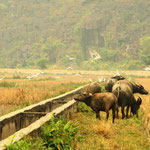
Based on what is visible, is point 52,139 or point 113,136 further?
point 113,136

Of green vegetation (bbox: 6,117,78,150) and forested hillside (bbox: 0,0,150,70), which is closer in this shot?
green vegetation (bbox: 6,117,78,150)

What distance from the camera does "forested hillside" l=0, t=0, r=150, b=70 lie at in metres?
71.8

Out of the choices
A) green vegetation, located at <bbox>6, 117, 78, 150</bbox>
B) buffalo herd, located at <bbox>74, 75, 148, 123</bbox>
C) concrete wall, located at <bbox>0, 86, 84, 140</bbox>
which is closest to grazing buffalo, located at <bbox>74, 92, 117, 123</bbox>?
buffalo herd, located at <bbox>74, 75, 148, 123</bbox>

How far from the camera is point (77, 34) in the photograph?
7925 cm

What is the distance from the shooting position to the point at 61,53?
251 feet

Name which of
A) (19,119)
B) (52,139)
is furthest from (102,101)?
(52,139)

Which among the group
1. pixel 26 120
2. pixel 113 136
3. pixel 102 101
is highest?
pixel 102 101

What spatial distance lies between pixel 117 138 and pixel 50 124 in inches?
68.3

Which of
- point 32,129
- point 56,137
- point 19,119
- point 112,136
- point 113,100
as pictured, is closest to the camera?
point 32,129

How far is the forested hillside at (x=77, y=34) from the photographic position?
7181cm

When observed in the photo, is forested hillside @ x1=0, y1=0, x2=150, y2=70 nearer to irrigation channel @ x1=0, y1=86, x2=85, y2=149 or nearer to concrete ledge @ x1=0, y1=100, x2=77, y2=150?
irrigation channel @ x1=0, y1=86, x2=85, y2=149

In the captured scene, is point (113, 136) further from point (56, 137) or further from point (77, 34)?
point (77, 34)

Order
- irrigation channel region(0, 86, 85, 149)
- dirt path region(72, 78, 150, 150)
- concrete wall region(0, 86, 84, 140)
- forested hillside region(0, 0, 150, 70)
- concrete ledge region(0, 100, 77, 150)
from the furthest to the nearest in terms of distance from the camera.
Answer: forested hillside region(0, 0, 150, 70), concrete wall region(0, 86, 84, 140), dirt path region(72, 78, 150, 150), irrigation channel region(0, 86, 85, 149), concrete ledge region(0, 100, 77, 150)

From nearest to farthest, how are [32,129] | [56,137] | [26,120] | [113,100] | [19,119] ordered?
1. [32,129]
2. [56,137]
3. [19,119]
4. [26,120]
5. [113,100]
